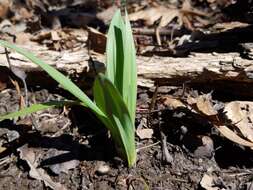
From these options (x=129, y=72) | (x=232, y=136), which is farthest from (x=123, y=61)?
(x=232, y=136)

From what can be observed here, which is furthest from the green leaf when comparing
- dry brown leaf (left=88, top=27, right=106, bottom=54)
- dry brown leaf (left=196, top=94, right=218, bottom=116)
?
dry brown leaf (left=88, top=27, right=106, bottom=54)

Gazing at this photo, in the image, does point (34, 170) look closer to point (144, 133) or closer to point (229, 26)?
point (144, 133)

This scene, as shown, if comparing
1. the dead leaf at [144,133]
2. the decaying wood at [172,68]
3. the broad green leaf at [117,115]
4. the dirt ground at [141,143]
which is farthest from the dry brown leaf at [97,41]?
the broad green leaf at [117,115]

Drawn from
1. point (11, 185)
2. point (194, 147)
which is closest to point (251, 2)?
point (194, 147)

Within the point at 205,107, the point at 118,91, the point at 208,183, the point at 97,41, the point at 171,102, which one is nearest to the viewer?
the point at 118,91

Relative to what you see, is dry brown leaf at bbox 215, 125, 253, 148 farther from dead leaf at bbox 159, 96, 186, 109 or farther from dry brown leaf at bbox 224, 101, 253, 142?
dead leaf at bbox 159, 96, 186, 109

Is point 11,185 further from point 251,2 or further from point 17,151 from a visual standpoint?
point 251,2
